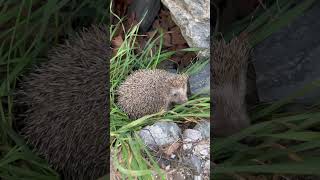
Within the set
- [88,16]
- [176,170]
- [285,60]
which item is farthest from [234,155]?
[88,16]

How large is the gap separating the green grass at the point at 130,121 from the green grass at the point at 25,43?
9 cm

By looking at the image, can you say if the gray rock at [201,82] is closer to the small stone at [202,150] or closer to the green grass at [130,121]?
the green grass at [130,121]

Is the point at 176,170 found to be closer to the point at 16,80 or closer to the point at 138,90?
the point at 138,90

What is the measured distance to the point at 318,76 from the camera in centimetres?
140

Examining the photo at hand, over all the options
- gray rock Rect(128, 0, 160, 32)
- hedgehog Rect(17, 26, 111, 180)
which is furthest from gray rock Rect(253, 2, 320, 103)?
hedgehog Rect(17, 26, 111, 180)

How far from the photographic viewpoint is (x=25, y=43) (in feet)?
4.49

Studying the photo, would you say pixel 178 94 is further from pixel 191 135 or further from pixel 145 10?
pixel 145 10

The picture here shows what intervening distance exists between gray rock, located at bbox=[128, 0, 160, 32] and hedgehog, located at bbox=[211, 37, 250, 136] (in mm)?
158

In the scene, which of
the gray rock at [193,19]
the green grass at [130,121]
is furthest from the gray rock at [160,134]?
the gray rock at [193,19]

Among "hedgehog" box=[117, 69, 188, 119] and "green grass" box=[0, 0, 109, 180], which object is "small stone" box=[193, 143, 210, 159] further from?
"green grass" box=[0, 0, 109, 180]

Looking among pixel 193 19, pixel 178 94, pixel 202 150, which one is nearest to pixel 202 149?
pixel 202 150

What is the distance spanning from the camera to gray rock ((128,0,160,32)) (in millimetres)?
1391

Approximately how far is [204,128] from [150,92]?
0.47 ft

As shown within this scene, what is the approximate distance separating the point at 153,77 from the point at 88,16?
206 millimetres
